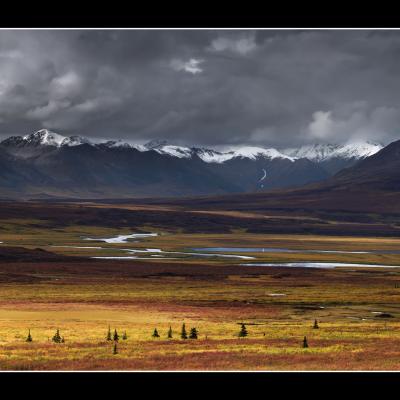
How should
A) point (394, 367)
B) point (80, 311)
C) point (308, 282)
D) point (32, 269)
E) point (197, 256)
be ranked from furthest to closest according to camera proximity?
1. point (197, 256)
2. point (32, 269)
3. point (308, 282)
4. point (80, 311)
5. point (394, 367)

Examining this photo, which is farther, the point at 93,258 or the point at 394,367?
the point at 93,258

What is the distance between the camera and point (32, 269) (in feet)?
453

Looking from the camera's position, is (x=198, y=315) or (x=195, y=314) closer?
(x=198, y=315)

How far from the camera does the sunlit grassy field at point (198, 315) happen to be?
147 feet

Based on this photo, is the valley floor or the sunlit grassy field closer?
the sunlit grassy field

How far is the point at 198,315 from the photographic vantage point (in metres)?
74.3

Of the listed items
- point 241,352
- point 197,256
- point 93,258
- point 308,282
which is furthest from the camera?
point 197,256

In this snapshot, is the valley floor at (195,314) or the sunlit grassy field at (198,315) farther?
the valley floor at (195,314)

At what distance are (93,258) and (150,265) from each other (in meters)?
20.1

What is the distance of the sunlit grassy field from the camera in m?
44.8

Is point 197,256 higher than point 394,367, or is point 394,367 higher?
point 197,256
